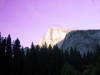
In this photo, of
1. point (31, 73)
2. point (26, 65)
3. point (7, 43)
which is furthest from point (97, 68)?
point (7, 43)

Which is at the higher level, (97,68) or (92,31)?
(92,31)

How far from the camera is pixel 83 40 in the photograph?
123 m

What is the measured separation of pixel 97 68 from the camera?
1953 cm

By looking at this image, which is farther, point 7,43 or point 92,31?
point 92,31

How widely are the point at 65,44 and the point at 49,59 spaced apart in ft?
239

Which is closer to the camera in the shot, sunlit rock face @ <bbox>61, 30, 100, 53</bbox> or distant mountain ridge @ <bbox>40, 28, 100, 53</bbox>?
distant mountain ridge @ <bbox>40, 28, 100, 53</bbox>

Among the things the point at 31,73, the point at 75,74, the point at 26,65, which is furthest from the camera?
the point at 26,65

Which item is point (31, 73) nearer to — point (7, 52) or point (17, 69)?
point (17, 69)

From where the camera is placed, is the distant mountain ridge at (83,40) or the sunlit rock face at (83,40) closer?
the distant mountain ridge at (83,40)

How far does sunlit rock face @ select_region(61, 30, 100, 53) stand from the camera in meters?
119

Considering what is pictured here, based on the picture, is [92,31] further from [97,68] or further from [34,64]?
[97,68]

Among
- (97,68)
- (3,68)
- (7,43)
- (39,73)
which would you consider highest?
(7,43)

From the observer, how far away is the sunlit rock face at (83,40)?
11856cm

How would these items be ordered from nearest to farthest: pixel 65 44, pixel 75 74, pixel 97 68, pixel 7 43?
pixel 97 68
pixel 75 74
pixel 7 43
pixel 65 44
